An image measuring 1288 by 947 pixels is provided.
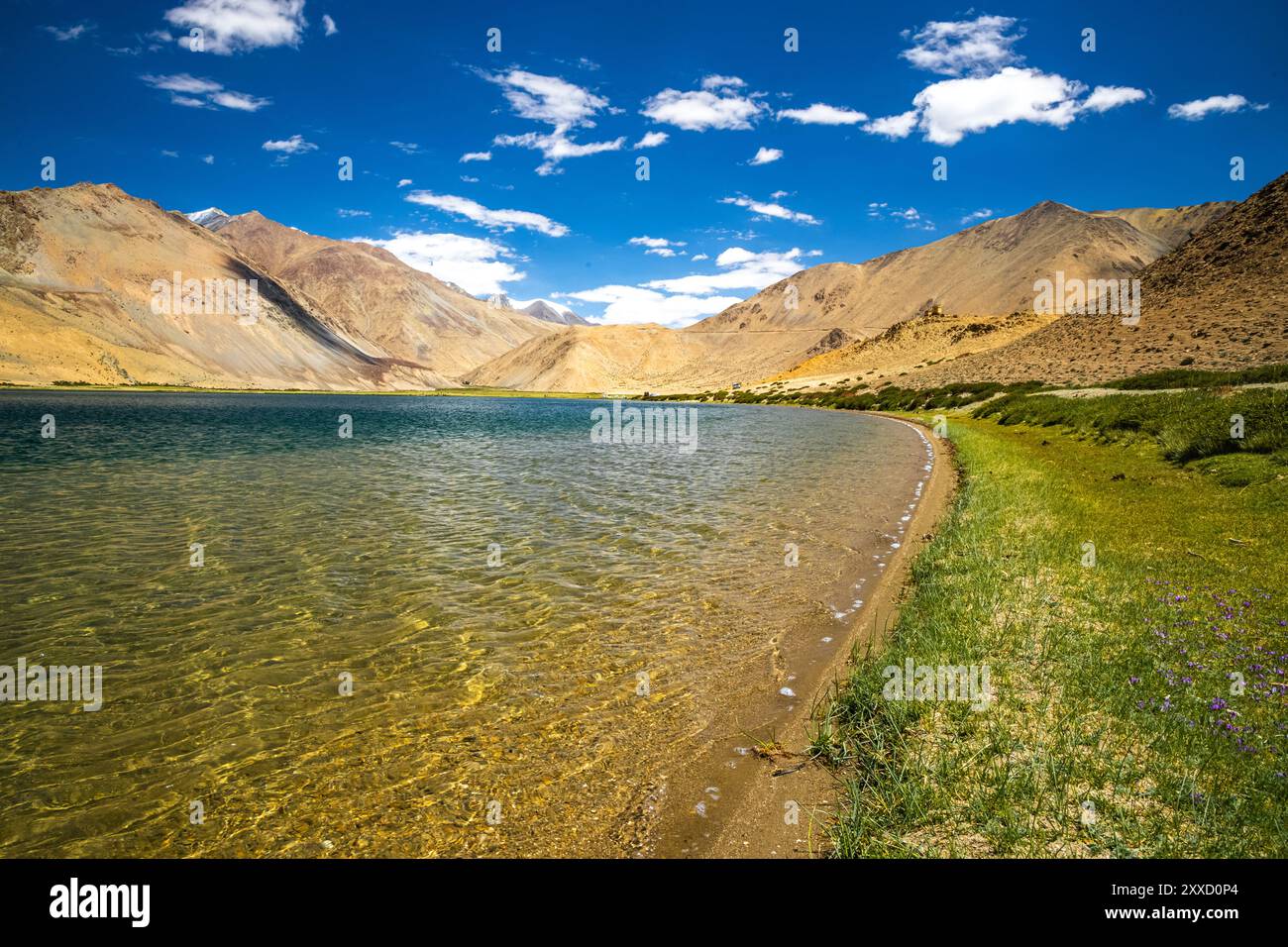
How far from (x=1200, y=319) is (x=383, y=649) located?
3167 inches

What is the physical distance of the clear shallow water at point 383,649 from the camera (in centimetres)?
568

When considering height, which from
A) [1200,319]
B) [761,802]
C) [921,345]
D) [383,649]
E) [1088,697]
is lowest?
[761,802]

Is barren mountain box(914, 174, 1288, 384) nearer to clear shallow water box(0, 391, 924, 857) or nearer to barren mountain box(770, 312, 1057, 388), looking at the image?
barren mountain box(770, 312, 1057, 388)

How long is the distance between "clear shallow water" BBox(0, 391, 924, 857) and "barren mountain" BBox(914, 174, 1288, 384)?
5434 centimetres

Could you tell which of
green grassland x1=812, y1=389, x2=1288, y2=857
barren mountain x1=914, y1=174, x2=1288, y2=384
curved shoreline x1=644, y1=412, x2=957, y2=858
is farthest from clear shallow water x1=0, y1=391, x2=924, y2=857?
barren mountain x1=914, y1=174, x2=1288, y2=384

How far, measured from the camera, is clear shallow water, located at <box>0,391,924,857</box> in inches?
224

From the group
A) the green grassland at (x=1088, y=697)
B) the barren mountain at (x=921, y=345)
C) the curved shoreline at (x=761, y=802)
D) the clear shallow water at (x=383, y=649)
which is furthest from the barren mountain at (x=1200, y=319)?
the curved shoreline at (x=761, y=802)

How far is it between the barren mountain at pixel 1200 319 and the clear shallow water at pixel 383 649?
2139 inches

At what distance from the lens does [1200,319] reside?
60.6 metres

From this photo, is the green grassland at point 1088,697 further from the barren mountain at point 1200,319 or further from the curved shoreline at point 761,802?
the barren mountain at point 1200,319

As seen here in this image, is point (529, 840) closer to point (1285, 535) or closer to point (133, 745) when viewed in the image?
point (133, 745)

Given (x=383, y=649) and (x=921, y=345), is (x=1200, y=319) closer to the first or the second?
(x=383, y=649)

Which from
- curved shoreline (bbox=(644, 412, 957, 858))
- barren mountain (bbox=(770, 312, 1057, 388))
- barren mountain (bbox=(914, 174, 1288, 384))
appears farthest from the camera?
barren mountain (bbox=(770, 312, 1057, 388))

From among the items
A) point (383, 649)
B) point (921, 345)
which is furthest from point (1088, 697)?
point (921, 345)
